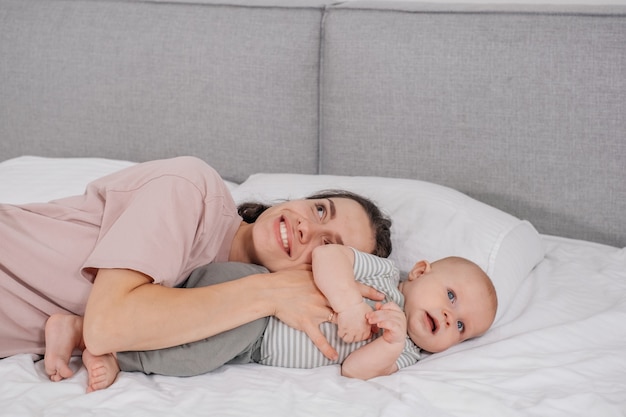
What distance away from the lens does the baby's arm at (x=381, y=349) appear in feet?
4.48

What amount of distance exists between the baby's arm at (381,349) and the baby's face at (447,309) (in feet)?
0.40

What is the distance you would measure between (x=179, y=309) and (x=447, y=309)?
0.54 metres

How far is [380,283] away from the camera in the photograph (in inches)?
60.0

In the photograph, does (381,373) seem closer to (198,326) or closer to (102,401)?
(198,326)

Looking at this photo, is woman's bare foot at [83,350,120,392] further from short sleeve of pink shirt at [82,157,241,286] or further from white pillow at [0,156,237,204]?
white pillow at [0,156,237,204]

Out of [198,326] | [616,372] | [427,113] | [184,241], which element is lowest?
[616,372]

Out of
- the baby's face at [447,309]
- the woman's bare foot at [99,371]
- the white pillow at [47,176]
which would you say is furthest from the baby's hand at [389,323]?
the white pillow at [47,176]

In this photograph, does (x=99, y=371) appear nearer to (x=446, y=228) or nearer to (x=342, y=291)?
(x=342, y=291)

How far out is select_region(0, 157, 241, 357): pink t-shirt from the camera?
1.38 meters

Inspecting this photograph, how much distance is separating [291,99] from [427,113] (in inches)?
16.4

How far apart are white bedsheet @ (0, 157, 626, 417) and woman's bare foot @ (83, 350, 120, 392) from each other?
0.02 meters

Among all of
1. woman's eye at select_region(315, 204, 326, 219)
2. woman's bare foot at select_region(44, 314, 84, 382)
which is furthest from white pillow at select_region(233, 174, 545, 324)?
woman's bare foot at select_region(44, 314, 84, 382)

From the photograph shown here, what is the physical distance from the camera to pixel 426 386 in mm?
1320

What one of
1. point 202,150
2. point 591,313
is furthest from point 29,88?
point 591,313
